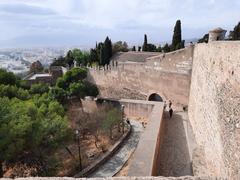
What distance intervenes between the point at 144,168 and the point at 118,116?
6.03 meters

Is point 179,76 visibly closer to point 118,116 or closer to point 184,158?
point 118,116

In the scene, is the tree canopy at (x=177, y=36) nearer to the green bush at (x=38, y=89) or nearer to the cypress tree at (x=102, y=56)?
the cypress tree at (x=102, y=56)

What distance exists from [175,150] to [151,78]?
7.60 meters

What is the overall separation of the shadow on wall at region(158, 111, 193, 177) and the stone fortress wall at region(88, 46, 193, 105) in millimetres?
2708

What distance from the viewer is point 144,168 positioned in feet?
16.6

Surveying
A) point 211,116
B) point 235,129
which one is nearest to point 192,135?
point 211,116

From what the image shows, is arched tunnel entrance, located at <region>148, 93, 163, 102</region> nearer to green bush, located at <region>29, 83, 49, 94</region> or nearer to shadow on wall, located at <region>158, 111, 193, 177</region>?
shadow on wall, located at <region>158, 111, 193, 177</region>

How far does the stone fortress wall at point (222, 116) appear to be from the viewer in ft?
14.6

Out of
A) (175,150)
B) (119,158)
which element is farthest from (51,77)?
(175,150)

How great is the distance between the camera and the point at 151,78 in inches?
584

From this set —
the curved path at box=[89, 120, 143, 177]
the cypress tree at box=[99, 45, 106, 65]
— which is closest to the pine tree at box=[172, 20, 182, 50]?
the cypress tree at box=[99, 45, 106, 65]

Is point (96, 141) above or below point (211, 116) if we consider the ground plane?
below

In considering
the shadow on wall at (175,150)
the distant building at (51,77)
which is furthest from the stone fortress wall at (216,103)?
the distant building at (51,77)

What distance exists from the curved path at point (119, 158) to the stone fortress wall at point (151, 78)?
3.11m
